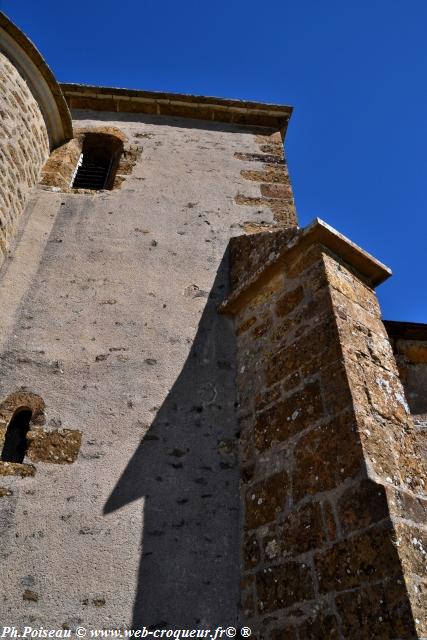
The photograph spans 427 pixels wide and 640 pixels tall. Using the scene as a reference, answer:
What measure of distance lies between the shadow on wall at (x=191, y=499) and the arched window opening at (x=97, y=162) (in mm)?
2975

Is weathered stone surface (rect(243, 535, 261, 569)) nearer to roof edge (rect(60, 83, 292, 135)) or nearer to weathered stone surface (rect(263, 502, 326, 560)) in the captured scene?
weathered stone surface (rect(263, 502, 326, 560))

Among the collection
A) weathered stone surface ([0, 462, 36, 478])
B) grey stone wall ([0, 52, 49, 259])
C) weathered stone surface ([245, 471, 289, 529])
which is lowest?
weathered stone surface ([245, 471, 289, 529])

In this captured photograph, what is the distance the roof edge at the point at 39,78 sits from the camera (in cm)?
494

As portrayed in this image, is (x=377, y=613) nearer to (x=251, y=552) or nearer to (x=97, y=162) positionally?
(x=251, y=552)

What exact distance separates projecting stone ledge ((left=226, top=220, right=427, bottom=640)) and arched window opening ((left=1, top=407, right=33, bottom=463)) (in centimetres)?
145

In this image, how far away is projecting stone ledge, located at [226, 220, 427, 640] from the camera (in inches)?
81.7

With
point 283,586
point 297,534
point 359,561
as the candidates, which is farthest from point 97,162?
point 359,561

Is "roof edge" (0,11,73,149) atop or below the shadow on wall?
atop

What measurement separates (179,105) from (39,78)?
199cm

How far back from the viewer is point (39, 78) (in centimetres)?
531

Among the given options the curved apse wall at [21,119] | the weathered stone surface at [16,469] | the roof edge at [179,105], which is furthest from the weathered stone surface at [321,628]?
the roof edge at [179,105]

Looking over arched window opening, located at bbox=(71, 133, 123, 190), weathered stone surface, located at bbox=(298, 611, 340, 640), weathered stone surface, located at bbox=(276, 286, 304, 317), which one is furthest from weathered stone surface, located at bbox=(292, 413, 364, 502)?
arched window opening, located at bbox=(71, 133, 123, 190)

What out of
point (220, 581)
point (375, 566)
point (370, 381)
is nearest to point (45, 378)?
point (220, 581)

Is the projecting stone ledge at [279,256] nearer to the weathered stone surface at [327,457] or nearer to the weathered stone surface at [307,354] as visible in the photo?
the weathered stone surface at [307,354]
